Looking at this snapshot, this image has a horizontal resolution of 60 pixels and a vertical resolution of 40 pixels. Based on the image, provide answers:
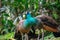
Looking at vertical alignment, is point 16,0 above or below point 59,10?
above

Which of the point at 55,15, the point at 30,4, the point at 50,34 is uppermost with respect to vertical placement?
the point at 30,4

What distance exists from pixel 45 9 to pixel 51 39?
0.97 metres

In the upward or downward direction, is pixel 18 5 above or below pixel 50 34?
above

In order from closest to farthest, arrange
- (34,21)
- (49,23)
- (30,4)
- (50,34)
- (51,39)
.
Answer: (34,21)
(49,23)
(51,39)
(50,34)
(30,4)

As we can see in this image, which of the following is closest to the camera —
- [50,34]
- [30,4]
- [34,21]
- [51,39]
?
[34,21]

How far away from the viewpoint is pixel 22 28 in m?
2.87

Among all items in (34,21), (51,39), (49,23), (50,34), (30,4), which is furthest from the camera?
(30,4)

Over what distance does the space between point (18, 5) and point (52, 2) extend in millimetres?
807

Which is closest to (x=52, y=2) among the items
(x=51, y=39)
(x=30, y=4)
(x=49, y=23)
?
(x=30, y=4)

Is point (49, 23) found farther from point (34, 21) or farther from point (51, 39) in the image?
point (51, 39)

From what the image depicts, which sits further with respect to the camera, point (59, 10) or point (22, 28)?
point (59, 10)

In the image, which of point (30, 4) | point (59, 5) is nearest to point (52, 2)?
point (59, 5)

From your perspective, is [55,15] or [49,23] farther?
[55,15]

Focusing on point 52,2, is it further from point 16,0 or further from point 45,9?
point 16,0
